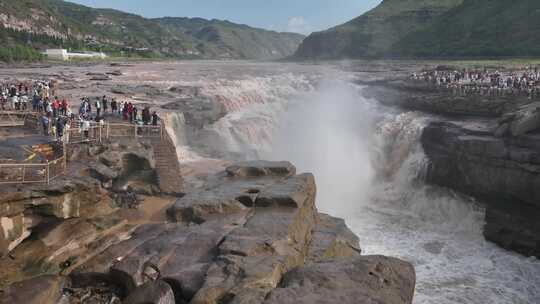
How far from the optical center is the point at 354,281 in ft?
29.5

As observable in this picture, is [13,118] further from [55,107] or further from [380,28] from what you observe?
[380,28]

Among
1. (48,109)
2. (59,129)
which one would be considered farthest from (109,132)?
(48,109)

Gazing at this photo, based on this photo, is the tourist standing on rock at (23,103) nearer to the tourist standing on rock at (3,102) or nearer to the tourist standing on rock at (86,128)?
the tourist standing on rock at (3,102)

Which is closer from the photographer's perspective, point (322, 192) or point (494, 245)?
point (494, 245)

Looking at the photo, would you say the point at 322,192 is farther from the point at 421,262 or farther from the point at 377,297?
the point at 377,297

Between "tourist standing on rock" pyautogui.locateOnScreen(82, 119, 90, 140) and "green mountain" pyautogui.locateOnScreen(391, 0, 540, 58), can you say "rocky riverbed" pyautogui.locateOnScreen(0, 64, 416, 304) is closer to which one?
"tourist standing on rock" pyautogui.locateOnScreen(82, 119, 90, 140)

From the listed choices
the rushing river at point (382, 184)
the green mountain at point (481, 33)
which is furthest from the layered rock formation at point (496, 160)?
the green mountain at point (481, 33)

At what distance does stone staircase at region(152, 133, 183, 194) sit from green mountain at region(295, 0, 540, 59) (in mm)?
86992

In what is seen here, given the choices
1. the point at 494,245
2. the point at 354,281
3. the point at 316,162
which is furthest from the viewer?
the point at 316,162

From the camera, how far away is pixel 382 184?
2955 cm

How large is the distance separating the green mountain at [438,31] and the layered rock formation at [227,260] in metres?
89.2

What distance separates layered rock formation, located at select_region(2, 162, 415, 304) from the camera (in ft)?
29.6

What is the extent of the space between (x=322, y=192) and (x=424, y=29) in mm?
127567

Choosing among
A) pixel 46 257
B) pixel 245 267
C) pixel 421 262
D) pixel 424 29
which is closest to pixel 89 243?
pixel 46 257
